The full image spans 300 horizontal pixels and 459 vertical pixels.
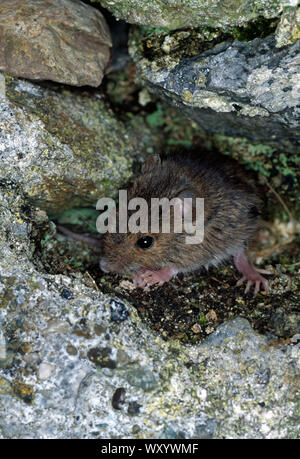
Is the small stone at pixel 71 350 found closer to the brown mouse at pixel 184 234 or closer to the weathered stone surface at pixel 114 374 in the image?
the weathered stone surface at pixel 114 374

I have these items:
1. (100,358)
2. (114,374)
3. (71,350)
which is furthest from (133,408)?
(71,350)

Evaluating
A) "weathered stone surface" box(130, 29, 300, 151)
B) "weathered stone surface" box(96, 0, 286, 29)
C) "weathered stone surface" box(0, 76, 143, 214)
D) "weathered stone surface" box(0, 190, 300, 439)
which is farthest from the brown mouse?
"weathered stone surface" box(96, 0, 286, 29)

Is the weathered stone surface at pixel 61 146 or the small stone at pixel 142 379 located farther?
the weathered stone surface at pixel 61 146

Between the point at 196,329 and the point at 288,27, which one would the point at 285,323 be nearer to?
the point at 196,329

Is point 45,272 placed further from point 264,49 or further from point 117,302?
point 264,49

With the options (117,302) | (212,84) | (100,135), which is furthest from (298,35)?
(117,302)

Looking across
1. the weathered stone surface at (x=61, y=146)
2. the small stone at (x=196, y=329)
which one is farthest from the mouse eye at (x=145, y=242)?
the small stone at (x=196, y=329)

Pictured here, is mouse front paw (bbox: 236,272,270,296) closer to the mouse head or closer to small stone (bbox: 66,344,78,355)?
the mouse head
